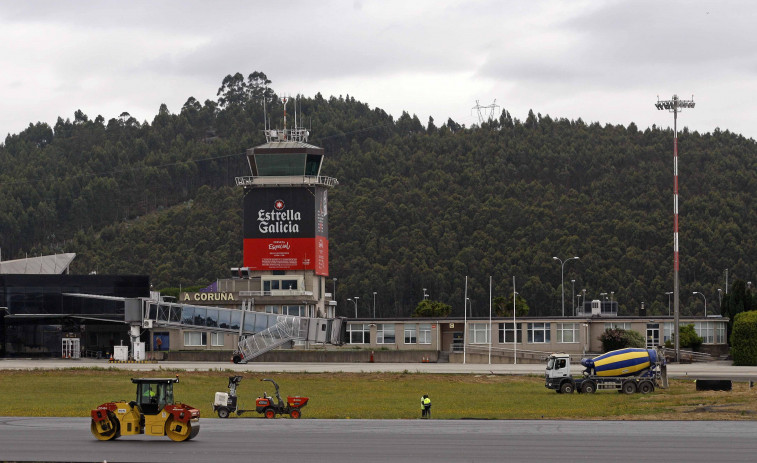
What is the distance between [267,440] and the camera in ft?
128

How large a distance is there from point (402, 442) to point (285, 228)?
3314 inches

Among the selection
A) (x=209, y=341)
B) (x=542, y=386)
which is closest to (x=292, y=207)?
(x=209, y=341)

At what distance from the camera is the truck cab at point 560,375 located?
65625 mm

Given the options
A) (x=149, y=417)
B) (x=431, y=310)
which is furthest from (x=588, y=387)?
(x=431, y=310)

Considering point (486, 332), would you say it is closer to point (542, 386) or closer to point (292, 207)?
point (292, 207)

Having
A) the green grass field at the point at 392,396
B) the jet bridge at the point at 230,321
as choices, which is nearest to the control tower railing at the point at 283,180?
the jet bridge at the point at 230,321

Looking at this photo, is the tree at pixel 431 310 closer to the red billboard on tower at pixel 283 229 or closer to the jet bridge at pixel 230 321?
the red billboard on tower at pixel 283 229

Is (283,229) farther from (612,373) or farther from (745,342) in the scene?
(612,373)

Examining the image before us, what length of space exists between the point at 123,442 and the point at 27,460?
5.63m

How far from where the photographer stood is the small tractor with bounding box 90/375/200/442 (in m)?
38.9

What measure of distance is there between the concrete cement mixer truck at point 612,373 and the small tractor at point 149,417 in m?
31.2

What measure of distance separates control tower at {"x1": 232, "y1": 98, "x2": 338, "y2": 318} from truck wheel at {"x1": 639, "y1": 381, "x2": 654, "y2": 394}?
5745cm

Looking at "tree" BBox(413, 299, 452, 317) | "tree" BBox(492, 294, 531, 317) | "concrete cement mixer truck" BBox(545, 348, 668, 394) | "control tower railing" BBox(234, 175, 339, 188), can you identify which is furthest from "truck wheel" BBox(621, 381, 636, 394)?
"control tower railing" BBox(234, 175, 339, 188)

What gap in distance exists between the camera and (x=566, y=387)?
6569 cm
